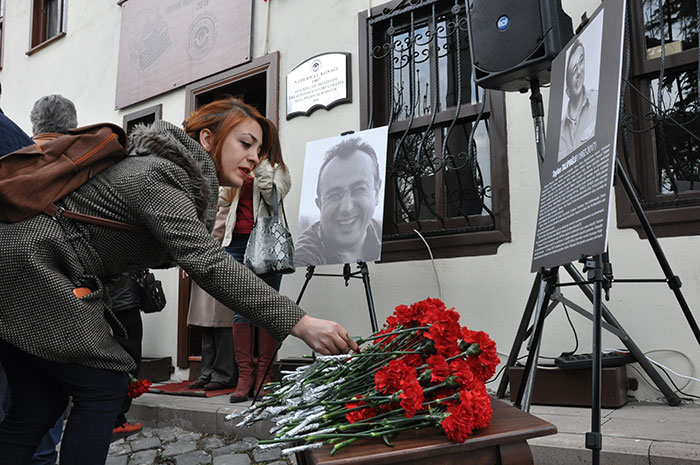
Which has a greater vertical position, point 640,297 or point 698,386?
point 640,297

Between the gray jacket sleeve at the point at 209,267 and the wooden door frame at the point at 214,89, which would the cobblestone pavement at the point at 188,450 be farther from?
the wooden door frame at the point at 214,89

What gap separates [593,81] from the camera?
1978mm

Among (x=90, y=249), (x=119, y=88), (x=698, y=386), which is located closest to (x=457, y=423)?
(x=90, y=249)

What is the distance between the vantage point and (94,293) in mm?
1610

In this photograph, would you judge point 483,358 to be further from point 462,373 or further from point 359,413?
point 359,413

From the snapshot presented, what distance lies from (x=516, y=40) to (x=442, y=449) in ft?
7.48

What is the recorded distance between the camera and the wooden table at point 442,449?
1196mm

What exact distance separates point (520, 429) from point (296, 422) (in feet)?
1.67

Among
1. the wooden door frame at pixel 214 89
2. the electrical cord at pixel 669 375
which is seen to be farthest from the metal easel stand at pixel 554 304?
the wooden door frame at pixel 214 89

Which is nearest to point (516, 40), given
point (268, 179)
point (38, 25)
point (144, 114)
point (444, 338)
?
point (268, 179)

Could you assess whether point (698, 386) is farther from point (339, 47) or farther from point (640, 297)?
→ point (339, 47)

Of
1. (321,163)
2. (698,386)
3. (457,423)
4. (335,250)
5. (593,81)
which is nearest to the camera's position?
(457,423)

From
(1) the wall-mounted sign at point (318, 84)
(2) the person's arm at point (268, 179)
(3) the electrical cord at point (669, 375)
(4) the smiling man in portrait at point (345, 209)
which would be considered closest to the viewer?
(3) the electrical cord at point (669, 375)

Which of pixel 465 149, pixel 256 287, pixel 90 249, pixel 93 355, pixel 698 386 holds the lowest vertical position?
pixel 698 386
